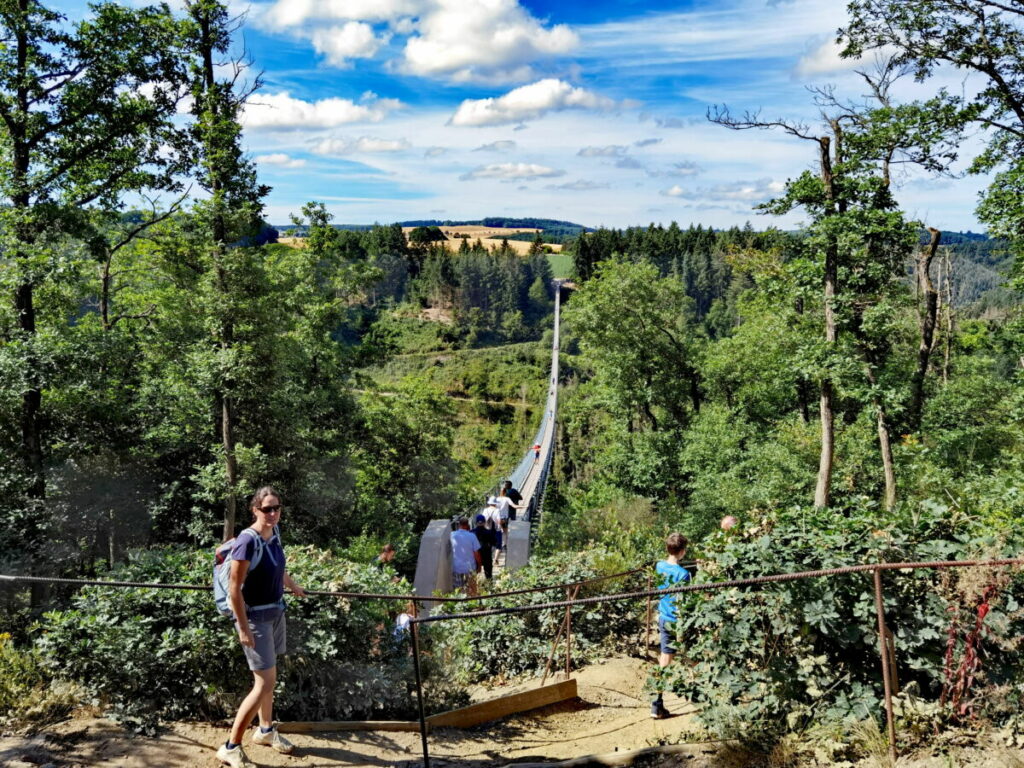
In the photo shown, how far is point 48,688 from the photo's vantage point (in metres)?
3.67

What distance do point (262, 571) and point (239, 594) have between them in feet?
0.49

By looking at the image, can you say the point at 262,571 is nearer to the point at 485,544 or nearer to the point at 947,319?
the point at 485,544

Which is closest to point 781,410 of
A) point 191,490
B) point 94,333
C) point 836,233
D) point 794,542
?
point 836,233

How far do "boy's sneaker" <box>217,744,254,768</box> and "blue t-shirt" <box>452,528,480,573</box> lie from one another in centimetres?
441

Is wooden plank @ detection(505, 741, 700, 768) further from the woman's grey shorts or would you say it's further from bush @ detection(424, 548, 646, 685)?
bush @ detection(424, 548, 646, 685)

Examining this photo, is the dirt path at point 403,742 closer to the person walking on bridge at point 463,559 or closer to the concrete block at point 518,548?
the person walking on bridge at point 463,559

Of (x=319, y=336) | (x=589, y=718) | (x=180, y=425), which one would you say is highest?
(x=319, y=336)

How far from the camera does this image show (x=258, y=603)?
10.8 feet

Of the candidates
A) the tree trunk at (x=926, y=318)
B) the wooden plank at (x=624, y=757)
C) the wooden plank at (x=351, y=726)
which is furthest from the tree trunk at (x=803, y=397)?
the wooden plank at (x=624, y=757)

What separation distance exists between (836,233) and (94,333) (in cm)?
1038

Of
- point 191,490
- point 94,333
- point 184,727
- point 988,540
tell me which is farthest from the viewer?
point 191,490

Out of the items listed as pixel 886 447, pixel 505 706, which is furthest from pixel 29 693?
pixel 886 447

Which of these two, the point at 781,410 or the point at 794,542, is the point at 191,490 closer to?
the point at 794,542

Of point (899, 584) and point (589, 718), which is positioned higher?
point (899, 584)
